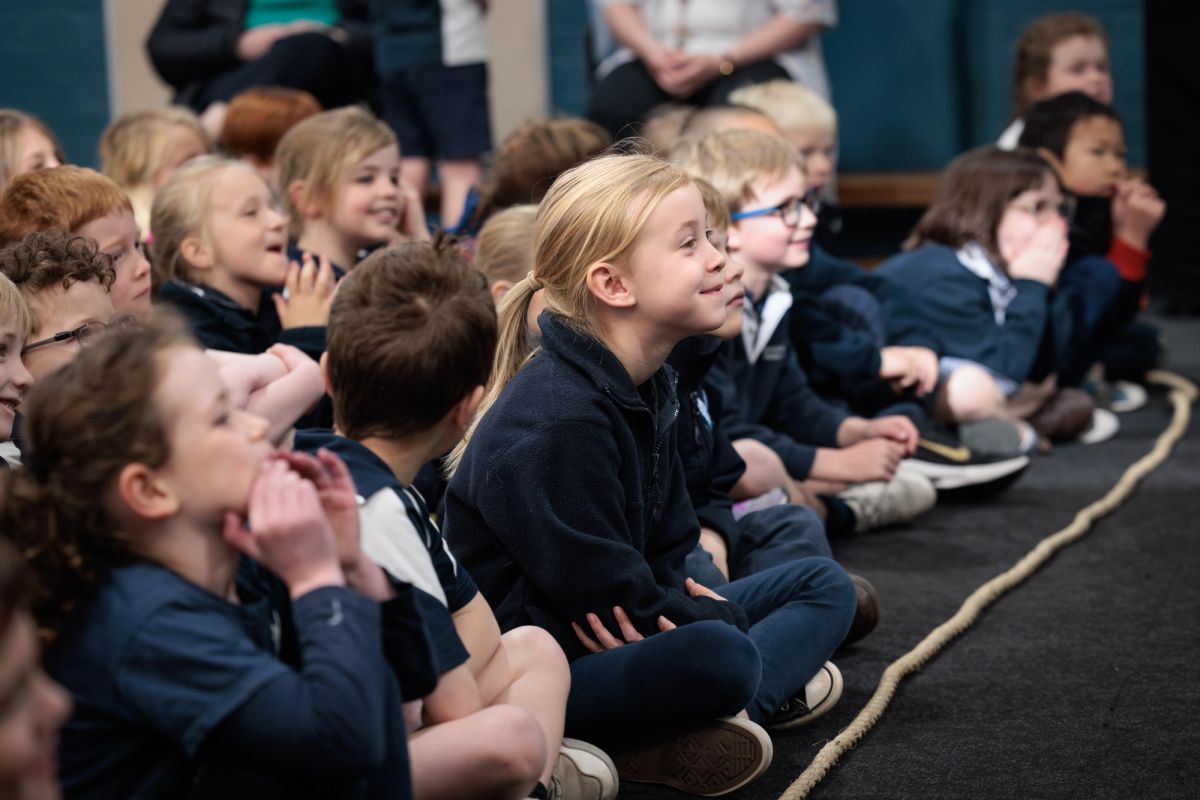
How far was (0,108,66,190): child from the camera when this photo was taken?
10.6 ft

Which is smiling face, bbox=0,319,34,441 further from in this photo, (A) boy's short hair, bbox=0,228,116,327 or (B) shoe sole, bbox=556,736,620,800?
(B) shoe sole, bbox=556,736,620,800

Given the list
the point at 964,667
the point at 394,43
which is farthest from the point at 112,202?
the point at 394,43

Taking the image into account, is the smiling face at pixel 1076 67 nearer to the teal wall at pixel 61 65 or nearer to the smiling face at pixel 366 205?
the smiling face at pixel 366 205

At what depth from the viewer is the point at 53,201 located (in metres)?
2.40

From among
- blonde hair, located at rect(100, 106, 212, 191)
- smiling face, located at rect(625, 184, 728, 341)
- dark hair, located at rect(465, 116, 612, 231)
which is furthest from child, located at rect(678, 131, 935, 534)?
blonde hair, located at rect(100, 106, 212, 191)

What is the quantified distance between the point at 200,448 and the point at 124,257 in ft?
4.02

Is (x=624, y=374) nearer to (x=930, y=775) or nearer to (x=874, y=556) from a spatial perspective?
Result: (x=930, y=775)

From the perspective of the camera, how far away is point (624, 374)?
77.7 inches

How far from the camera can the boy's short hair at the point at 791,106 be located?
4.01 metres

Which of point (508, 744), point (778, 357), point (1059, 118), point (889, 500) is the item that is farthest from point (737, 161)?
point (1059, 118)

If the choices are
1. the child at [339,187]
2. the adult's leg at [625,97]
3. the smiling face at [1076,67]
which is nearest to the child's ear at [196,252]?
the child at [339,187]

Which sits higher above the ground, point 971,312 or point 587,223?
point 587,223

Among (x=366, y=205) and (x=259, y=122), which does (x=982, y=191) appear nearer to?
(x=366, y=205)

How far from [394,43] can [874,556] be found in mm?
2382
